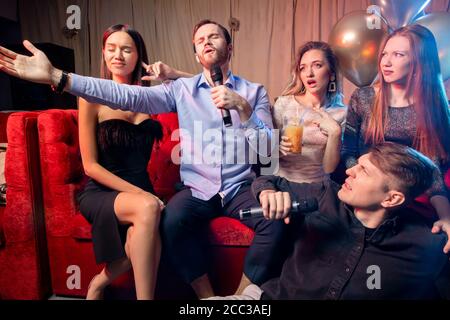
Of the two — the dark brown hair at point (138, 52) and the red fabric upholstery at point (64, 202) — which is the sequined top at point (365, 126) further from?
the red fabric upholstery at point (64, 202)

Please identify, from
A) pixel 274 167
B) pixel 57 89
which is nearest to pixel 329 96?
pixel 274 167

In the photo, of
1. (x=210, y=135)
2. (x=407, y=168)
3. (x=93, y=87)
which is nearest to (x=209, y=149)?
(x=210, y=135)

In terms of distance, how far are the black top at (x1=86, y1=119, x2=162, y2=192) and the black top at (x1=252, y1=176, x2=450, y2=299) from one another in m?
0.43

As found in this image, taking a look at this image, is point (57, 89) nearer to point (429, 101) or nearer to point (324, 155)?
point (324, 155)

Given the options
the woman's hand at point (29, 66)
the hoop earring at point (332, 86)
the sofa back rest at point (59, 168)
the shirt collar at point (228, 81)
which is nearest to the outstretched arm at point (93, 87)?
the woman's hand at point (29, 66)

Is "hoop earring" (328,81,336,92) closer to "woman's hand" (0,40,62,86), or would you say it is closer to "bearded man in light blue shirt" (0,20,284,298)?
"bearded man in light blue shirt" (0,20,284,298)

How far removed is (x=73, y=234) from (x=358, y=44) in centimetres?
129

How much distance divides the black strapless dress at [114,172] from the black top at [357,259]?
443mm

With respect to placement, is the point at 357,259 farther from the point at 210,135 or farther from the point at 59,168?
the point at 59,168

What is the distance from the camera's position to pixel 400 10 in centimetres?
130

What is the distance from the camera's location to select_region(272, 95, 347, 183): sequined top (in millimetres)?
1294

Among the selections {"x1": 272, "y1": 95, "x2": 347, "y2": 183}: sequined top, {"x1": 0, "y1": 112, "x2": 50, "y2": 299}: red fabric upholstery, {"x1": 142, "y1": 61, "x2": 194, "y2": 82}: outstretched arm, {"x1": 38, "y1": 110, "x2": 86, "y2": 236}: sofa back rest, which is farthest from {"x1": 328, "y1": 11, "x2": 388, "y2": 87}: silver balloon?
{"x1": 0, "y1": 112, "x2": 50, "y2": 299}: red fabric upholstery

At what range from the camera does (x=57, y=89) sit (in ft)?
3.41

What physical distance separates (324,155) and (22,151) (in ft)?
3.70
